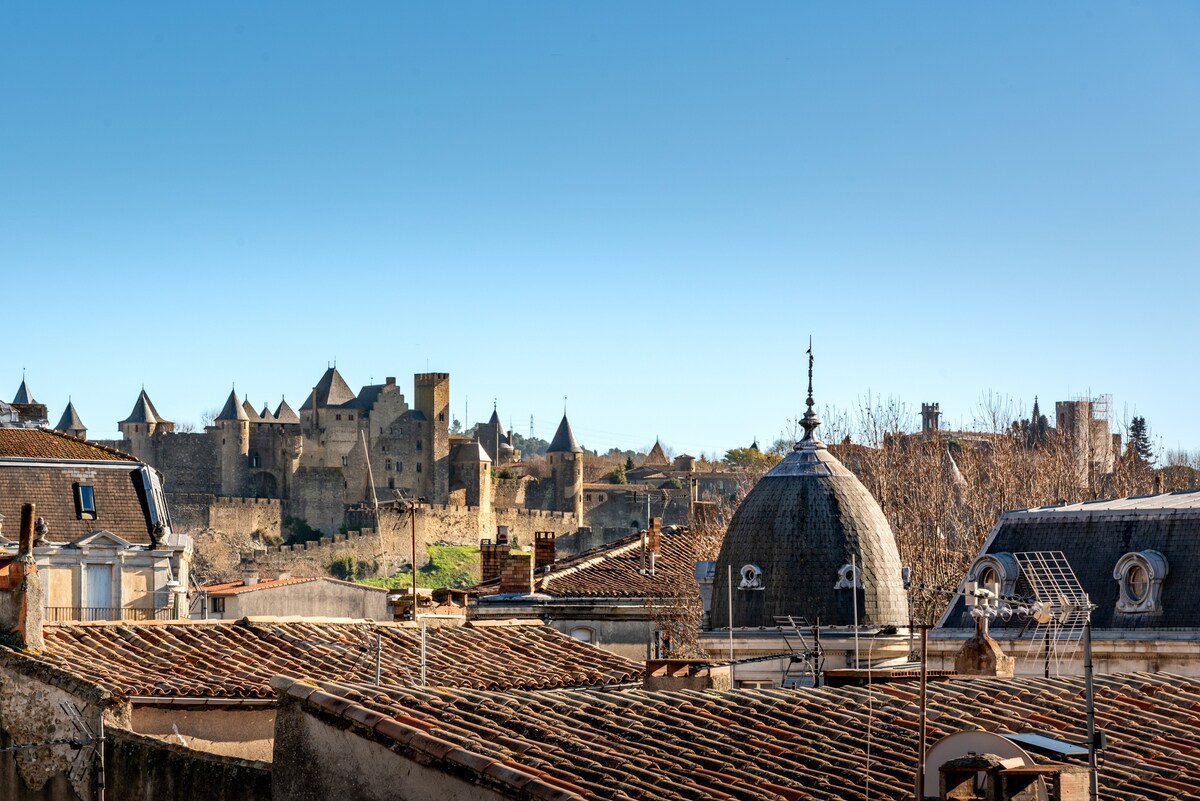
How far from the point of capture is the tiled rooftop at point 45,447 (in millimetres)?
34125

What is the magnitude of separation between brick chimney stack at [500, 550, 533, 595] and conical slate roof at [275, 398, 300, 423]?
8778 centimetres

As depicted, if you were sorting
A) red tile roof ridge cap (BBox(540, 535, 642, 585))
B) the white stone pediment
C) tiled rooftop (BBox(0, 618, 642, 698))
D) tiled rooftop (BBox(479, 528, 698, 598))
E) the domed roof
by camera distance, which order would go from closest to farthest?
tiled rooftop (BBox(0, 618, 642, 698)) < the domed roof < tiled rooftop (BBox(479, 528, 698, 598)) < the white stone pediment < red tile roof ridge cap (BBox(540, 535, 642, 585))

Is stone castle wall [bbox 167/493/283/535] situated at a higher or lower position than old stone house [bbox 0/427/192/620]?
lower

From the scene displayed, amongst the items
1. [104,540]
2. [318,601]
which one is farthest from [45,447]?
[318,601]

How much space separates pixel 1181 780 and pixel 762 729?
213cm

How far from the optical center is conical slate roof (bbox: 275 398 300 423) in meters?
119

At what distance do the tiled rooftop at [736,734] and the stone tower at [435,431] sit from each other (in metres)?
97.1

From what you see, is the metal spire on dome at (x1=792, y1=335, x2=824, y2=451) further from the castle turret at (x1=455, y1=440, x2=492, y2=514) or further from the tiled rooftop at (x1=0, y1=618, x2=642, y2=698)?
the castle turret at (x1=455, y1=440, x2=492, y2=514)

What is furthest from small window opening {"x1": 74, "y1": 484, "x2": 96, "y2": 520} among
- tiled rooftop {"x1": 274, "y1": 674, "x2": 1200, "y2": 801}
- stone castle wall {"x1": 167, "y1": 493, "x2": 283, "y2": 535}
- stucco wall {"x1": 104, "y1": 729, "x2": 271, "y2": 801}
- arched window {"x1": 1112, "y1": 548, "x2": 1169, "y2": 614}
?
stone castle wall {"x1": 167, "y1": 493, "x2": 283, "y2": 535}

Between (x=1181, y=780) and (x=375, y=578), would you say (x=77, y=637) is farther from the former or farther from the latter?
(x=375, y=578)

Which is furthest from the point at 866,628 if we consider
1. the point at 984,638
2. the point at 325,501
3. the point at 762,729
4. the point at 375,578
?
the point at 325,501

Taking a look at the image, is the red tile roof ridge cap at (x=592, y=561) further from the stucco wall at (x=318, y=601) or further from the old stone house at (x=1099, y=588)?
the old stone house at (x=1099, y=588)

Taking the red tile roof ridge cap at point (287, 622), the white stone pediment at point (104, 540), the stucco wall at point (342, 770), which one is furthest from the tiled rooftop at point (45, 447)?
the stucco wall at point (342, 770)

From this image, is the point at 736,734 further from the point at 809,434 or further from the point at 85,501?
the point at 85,501
